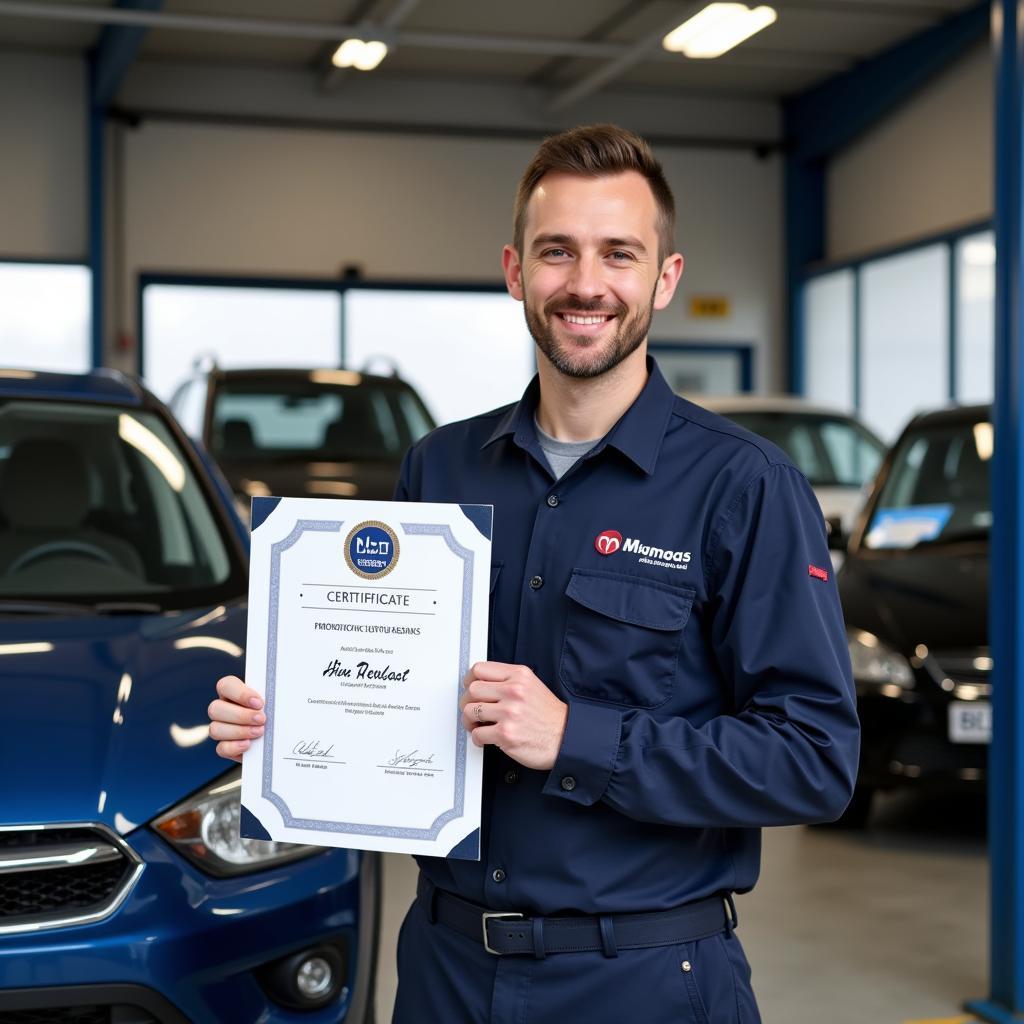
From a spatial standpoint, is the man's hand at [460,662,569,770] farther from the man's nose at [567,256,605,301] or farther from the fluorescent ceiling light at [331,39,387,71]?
the fluorescent ceiling light at [331,39,387,71]

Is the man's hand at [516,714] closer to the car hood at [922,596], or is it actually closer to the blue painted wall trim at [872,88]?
the car hood at [922,596]

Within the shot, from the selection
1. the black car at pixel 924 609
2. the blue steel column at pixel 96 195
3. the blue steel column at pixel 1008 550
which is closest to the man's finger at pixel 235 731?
the blue steel column at pixel 1008 550

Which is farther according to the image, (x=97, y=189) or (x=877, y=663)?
(x=97, y=189)

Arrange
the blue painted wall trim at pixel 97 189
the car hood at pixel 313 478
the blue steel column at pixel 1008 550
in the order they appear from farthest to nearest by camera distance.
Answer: the blue painted wall trim at pixel 97 189 → the car hood at pixel 313 478 → the blue steel column at pixel 1008 550

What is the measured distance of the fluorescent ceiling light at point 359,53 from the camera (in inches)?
448

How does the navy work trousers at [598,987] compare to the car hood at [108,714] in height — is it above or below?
below

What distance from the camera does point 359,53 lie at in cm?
1161

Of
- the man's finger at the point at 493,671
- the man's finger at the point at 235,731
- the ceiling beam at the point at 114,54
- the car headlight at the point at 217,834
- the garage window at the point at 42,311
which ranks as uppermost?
the ceiling beam at the point at 114,54

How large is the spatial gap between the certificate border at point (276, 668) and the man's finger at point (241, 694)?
2cm

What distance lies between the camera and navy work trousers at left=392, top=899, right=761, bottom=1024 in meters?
1.57

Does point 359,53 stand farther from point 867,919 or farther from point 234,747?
point 234,747

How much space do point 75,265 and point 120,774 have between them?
11.4 meters
